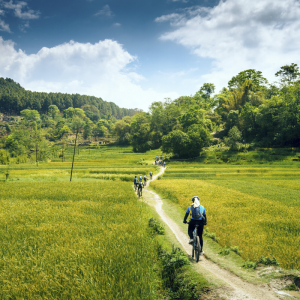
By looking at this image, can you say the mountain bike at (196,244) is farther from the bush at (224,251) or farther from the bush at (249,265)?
the bush at (249,265)

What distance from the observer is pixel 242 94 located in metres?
90.8

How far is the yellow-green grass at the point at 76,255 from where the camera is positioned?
672cm

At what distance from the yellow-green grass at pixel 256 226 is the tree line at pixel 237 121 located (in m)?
47.0

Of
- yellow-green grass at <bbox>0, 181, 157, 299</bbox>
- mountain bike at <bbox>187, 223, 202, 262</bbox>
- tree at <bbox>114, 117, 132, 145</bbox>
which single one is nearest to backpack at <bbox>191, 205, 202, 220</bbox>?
mountain bike at <bbox>187, 223, 202, 262</bbox>

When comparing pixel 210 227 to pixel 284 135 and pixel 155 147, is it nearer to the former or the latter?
pixel 284 135

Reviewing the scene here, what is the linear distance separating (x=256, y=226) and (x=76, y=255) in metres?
11.2

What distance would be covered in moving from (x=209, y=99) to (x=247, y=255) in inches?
4849

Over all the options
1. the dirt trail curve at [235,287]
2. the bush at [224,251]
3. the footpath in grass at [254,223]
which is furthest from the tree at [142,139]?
the dirt trail curve at [235,287]

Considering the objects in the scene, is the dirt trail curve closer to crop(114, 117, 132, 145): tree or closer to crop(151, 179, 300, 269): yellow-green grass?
crop(151, 179, 300, 269): yellow-green grass

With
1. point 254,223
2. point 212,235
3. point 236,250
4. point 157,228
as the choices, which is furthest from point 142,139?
point 236,250

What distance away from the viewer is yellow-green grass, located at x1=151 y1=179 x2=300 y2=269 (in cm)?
923

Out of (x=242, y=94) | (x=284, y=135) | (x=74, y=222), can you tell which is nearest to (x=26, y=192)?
(x=74, y=222)

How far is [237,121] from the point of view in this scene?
3216 inches

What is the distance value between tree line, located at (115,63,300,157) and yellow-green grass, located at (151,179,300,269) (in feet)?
154
